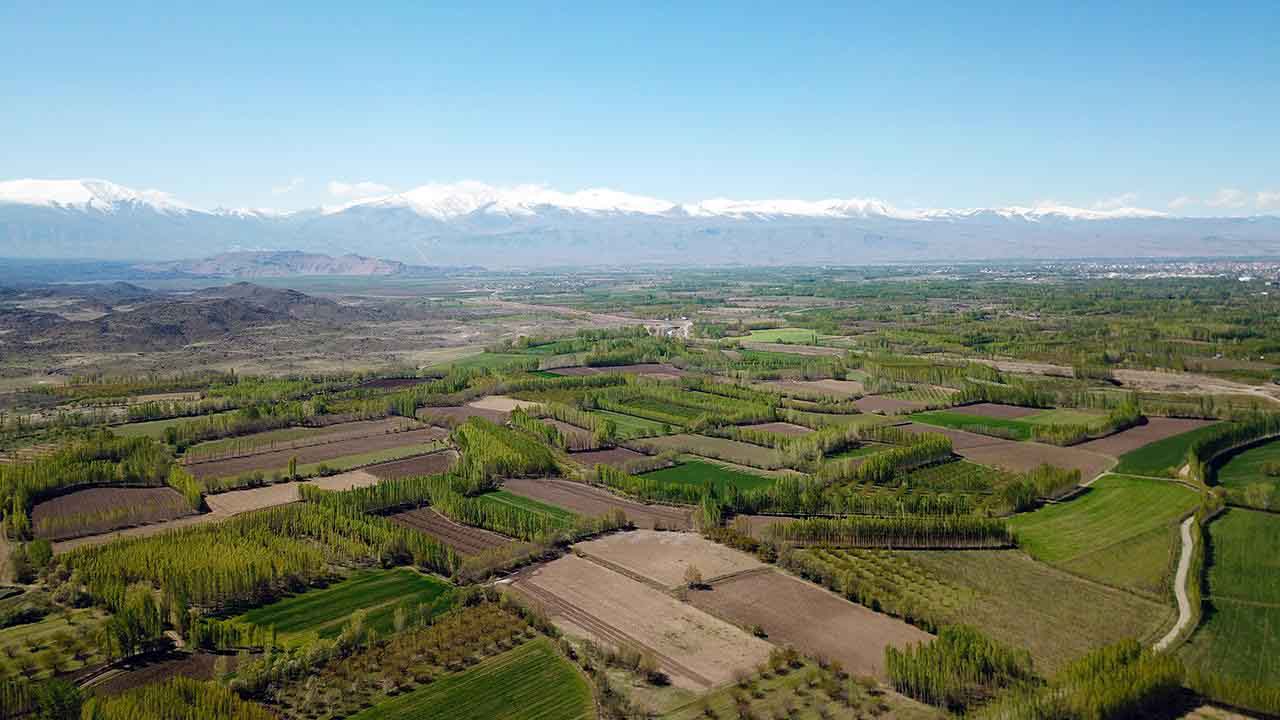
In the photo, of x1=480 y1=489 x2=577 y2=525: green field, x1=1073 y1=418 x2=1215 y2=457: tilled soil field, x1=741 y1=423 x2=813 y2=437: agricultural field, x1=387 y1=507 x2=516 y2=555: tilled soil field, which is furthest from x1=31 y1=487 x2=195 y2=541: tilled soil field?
x1=1073 y1=418 x2=1215 y2=457: tilled soil field

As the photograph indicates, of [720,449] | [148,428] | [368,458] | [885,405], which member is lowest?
[148,428]

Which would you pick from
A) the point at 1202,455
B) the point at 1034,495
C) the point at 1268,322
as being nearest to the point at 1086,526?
the point at 1034,495

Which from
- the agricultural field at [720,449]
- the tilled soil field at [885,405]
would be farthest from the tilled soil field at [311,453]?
the tilled soil field at [885,405]

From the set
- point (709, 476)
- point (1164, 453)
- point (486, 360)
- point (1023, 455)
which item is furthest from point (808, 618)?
point (486, 360)

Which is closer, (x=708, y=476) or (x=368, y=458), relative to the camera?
(x=708, y=476)

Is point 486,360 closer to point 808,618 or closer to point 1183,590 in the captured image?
point 808,618

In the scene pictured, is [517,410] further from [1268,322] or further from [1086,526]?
[1268,322]

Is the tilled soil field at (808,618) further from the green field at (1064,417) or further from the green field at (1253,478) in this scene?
the green field at (1064,417)
